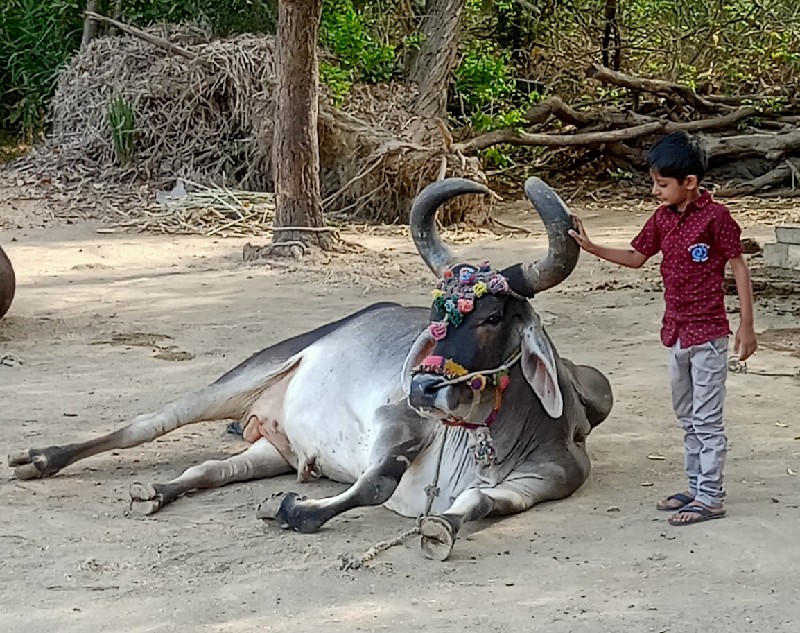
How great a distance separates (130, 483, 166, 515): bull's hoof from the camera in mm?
5027

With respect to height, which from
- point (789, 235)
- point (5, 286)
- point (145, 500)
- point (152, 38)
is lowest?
point (145, 500)

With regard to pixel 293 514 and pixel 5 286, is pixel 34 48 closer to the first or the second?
pixel 5 286

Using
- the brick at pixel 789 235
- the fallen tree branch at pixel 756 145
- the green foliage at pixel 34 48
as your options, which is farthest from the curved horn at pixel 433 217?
the green foliage at pixel 34 48

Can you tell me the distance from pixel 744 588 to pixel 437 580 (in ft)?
3.00

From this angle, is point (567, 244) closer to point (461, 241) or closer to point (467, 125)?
point (461, 241)

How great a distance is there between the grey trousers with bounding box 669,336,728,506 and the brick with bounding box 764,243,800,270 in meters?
5.31

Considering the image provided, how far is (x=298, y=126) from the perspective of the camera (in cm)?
1169

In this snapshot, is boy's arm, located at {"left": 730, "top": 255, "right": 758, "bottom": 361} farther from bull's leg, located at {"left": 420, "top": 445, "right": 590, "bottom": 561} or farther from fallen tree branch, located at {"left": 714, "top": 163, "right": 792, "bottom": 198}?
fallen tree branch, located at {"left": 714, "top": 163, "right": 792, "bottom": 198}

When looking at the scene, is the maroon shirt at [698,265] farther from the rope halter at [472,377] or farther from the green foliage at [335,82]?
the green foliage at [335,82]

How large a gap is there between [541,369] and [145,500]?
156 cm

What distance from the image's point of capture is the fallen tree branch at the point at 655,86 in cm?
1627

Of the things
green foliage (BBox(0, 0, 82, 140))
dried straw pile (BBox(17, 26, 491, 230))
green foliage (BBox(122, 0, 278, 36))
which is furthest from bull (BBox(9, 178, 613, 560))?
green foliage (BBox(0, 0, 82, 140))

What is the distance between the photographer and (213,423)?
654 centimetres

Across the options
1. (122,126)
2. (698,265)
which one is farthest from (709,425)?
(122,126)
